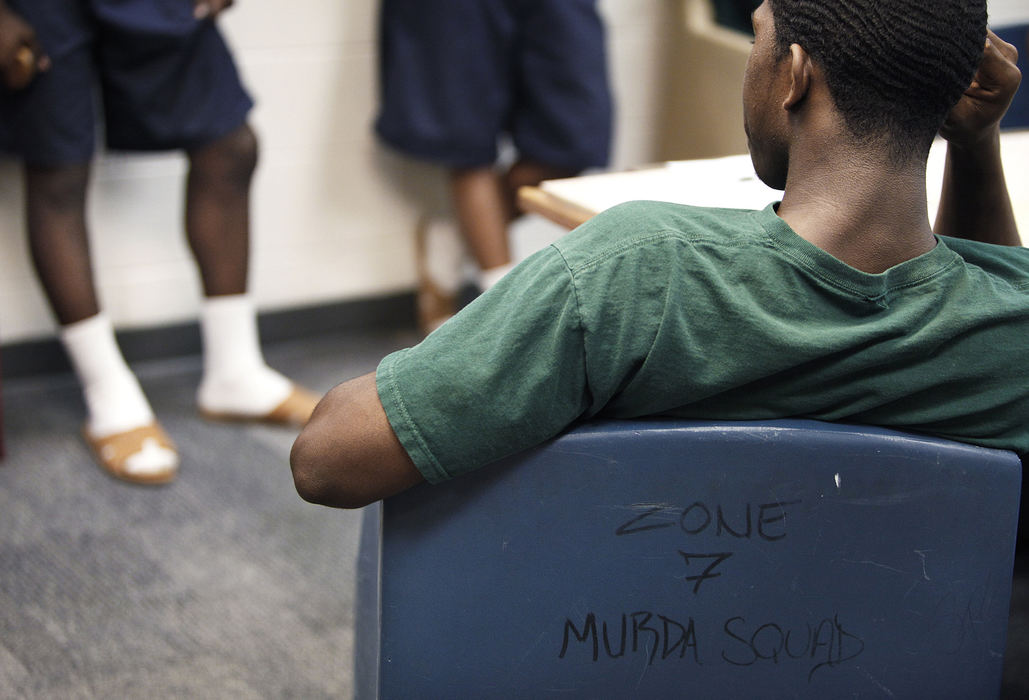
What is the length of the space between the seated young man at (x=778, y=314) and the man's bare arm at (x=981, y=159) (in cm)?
20

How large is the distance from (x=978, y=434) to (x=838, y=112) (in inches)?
10.9

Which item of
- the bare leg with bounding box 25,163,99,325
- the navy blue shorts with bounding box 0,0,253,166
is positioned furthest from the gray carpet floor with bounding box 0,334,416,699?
the navy blue shorts with bounding box 0,0,253,166

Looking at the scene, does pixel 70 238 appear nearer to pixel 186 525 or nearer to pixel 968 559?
pixel 186 525

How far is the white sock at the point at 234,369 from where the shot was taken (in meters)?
2.34

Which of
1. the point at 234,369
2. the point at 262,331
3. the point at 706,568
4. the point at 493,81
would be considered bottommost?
the point at 262,331

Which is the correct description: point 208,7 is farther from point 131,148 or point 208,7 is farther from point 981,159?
point 981,159

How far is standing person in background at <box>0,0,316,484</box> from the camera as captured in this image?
2033 millimetres

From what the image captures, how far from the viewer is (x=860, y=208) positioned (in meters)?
0.84

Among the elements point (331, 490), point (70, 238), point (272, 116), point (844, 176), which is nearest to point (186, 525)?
point (70, 238)

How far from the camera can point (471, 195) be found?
262 cm

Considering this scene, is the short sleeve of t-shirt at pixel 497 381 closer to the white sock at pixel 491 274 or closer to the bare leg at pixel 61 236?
the bare leg at pixel 61 236

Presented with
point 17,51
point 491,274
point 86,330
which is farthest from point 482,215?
point 17,51

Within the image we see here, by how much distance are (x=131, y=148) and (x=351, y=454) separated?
1631mm

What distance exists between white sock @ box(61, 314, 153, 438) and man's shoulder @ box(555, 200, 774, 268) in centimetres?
164
